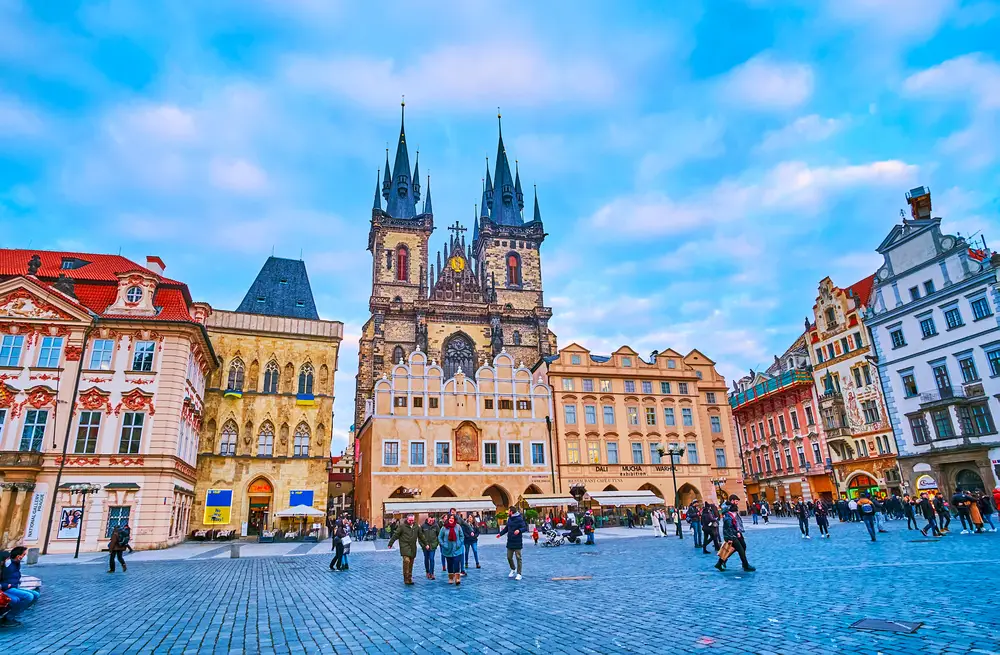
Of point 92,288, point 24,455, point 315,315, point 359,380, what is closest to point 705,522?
point 24,455

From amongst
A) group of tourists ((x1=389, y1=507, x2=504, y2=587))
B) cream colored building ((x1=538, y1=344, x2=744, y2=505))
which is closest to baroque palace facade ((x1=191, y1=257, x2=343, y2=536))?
cream colored building ((x1=538, y1=344, x2=744, y2=505))

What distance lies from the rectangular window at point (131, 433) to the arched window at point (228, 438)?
32.9 ft

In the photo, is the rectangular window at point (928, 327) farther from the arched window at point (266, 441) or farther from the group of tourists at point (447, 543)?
the arched window at point (266, 441)

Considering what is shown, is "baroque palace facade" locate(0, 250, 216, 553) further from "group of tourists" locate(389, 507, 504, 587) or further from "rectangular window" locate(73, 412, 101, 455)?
"group of tourists" locate(389, 507, 504, 587)

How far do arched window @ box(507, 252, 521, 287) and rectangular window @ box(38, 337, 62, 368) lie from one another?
154 ft

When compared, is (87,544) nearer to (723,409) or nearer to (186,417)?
(186,417)

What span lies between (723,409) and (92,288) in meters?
44.0

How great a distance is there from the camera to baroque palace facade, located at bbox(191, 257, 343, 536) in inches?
1492

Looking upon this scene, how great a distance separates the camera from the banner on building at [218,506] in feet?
121

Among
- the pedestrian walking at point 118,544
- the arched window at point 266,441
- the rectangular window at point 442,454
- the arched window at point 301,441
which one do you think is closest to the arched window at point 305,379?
the arched window at point 301,441

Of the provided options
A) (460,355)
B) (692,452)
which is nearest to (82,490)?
(692,452)

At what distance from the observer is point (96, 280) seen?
31.4 m

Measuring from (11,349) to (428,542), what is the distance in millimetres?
26001

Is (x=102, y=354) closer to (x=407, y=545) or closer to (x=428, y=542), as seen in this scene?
(x=428, y=542)
